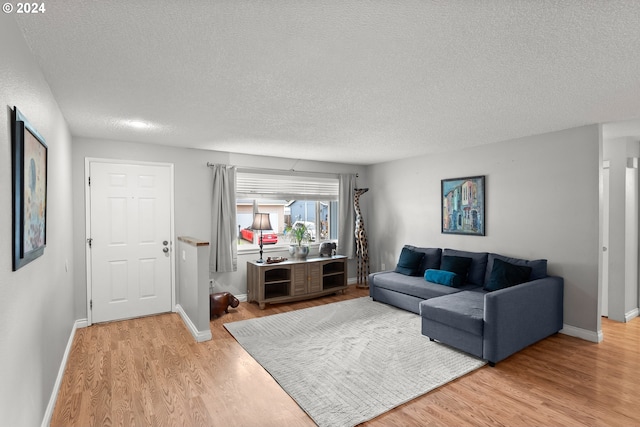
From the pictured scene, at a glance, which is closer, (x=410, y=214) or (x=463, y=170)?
(x=463, y=170)

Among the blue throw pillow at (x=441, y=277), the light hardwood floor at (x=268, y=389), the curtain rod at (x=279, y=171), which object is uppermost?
the curtain rod at (x=279, y=171)

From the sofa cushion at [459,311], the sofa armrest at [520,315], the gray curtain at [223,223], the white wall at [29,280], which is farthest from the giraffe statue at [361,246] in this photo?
the white wall at [29,280]

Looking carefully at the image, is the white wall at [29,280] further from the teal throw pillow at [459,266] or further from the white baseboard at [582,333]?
the white baseboard at [582,333]

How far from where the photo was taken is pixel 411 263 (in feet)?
16.2

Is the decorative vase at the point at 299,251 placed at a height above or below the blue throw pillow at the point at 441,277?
above

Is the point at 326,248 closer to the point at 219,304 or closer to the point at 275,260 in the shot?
the point at 275,260

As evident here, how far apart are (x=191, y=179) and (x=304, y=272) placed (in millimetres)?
2175

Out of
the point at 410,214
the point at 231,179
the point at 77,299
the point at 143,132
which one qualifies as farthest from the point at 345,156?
the point at 77,299

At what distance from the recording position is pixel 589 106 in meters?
2.93

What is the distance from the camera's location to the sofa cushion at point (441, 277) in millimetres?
4242

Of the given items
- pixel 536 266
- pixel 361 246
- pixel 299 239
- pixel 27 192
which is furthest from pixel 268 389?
pixel 361 246

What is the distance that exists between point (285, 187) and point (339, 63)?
146 inches

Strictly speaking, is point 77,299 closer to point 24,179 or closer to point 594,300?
point 24,179

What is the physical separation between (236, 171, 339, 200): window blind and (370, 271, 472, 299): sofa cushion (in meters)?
1.90
